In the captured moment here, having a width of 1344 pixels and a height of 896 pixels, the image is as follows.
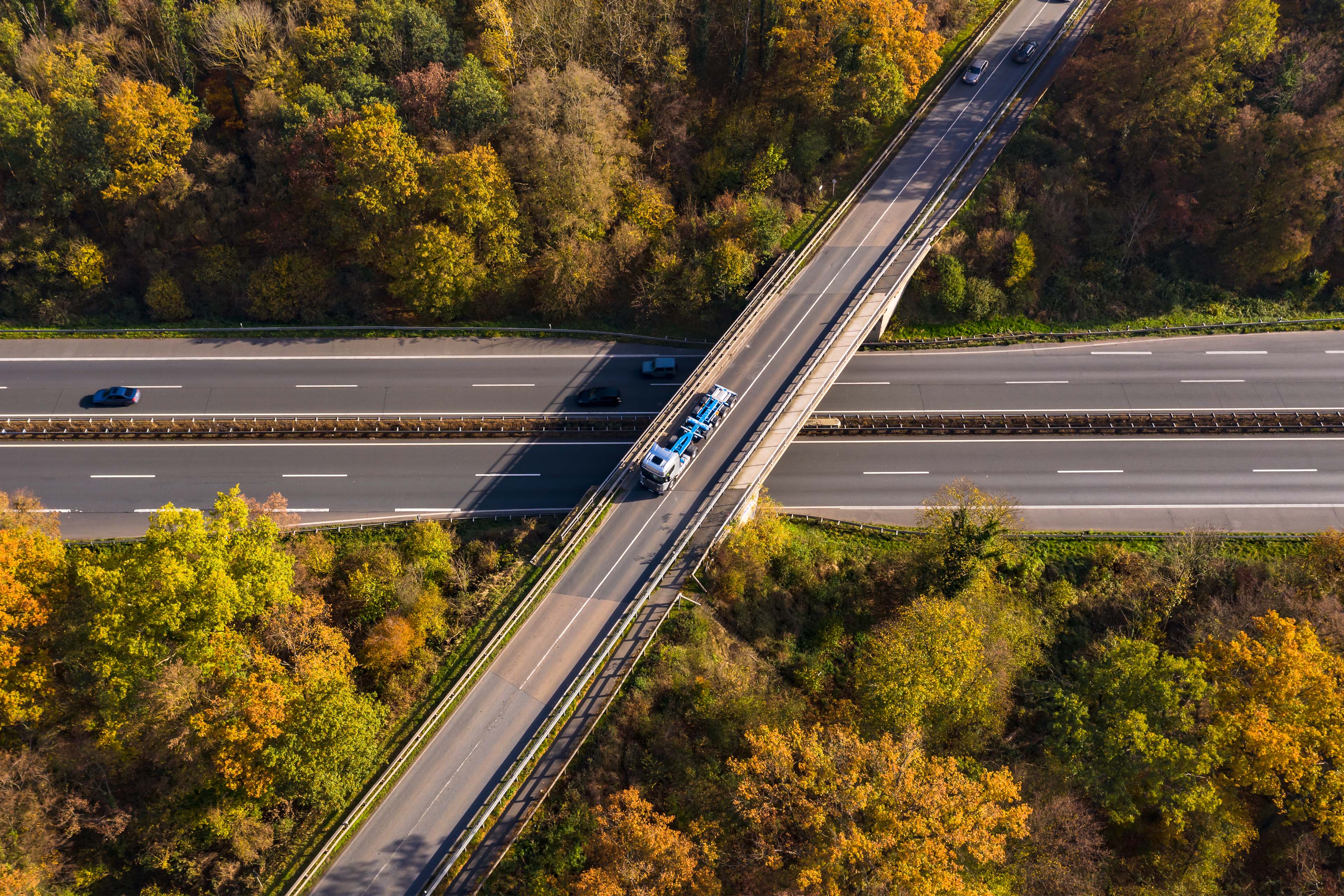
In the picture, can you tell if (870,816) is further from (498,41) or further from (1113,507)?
(498,41)

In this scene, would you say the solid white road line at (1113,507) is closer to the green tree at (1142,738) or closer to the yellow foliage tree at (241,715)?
the green tree at (1142,738)

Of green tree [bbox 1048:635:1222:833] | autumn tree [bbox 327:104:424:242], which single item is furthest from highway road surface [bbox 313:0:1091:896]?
autumn tree [bbox 327:104:424:242]

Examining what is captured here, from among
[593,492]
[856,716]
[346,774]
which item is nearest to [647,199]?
[593,492]

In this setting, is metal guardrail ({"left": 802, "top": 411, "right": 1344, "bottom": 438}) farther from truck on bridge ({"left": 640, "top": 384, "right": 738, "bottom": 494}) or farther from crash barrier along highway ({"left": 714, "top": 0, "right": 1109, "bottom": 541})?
truck on bridge ({"left": 640, "top": 384, "right": 738, "bottom": 494})

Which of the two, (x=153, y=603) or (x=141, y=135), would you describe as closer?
(x=153, y=603)

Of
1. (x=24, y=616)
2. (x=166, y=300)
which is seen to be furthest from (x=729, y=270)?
(x=24, y=616)
